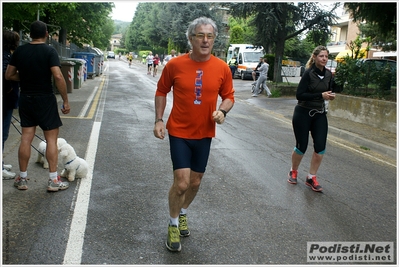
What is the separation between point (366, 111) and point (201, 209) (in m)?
8.94

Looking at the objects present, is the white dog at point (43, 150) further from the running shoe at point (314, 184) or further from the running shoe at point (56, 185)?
the running shoe at point (314, 184)

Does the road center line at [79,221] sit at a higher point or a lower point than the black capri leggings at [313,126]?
lower

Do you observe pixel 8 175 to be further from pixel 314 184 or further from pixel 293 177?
pixel 314 184

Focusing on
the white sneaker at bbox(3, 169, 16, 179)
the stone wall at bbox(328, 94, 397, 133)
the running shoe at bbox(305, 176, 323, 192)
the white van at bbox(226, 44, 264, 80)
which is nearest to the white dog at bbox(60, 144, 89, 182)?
the white sneaker at bbox(3, 169, 16, 179)

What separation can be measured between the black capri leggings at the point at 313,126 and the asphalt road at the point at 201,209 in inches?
24.6

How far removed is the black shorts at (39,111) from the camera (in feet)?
16.6

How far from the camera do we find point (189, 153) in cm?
391

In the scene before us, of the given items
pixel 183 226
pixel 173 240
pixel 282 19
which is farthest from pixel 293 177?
pixel 282 19

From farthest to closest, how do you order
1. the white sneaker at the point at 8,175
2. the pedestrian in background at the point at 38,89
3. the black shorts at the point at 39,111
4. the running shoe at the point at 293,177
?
1. the running shoe at the point at 293,177
2. the white sneaker at the point at 8,175
3. the black shorts at the point at 39,111
4. the pedestrian in background at the point at 38,89

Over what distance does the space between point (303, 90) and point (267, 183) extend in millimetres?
1339

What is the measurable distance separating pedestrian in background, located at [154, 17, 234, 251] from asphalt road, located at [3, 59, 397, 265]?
44 centimetres

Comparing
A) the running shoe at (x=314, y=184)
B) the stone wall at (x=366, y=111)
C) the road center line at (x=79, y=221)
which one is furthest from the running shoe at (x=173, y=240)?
the stone wall at (x=366, y=111)

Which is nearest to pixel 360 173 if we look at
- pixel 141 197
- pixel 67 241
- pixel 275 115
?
pixel 141 197

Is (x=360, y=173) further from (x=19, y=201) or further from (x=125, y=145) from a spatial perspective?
(x=19, y=201)
